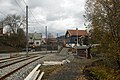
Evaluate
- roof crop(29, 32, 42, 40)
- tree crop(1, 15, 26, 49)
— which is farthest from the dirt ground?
roof crop(29, 32, 42, 40)

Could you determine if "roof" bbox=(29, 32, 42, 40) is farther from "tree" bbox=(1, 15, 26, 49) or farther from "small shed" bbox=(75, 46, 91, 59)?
"small shed" bbox=(75, 46, 91, 59)

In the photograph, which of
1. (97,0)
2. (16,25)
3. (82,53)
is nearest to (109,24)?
(97,0)

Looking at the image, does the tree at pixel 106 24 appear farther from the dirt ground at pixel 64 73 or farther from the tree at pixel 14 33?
the tree at pixel 14 33

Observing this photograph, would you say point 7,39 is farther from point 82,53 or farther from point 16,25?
point 82,53

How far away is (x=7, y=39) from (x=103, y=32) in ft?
279

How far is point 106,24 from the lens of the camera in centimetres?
1864

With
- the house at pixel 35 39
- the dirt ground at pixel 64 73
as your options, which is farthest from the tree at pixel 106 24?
the house at pixel 35 39

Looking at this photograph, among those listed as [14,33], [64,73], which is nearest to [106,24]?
[64,73]

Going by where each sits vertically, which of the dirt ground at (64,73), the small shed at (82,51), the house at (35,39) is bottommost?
Answer: the dirt ground at (64,73)

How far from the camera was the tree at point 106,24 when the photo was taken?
52.4ft

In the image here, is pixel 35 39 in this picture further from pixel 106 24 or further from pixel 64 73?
pixel 106 24

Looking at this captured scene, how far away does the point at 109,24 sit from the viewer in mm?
18062

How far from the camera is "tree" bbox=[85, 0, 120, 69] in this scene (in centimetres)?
1596

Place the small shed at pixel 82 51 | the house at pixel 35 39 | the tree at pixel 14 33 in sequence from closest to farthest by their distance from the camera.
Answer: the small shed at pixel 82 51, the tree at pixel 14 33, the house at pixel 35 39
